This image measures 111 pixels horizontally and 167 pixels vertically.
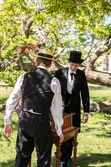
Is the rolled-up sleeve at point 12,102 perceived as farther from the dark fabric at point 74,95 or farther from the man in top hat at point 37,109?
the dark fabric at point 74,95

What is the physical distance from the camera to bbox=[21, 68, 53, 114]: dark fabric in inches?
130

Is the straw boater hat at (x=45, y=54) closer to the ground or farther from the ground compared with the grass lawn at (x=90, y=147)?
farther from the ground

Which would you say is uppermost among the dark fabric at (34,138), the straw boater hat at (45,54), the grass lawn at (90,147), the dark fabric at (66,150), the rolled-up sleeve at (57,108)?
the straw boater hat at (45,54)

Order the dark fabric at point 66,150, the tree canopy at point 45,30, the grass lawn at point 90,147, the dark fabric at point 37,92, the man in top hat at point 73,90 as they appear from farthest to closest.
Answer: the tree canopy at point 45,30 < the grass lawn at point 90,147 < the dark fabric at point 66,150 < the man in top hat at point 73,90 < the dark fabric at point 37,92

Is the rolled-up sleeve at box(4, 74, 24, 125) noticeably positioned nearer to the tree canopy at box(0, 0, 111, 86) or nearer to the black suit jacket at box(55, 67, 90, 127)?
the black suit jacket at box(55, 67, 90, 127)

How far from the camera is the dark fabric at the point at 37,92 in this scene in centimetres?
331

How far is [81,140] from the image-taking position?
22.9 feet

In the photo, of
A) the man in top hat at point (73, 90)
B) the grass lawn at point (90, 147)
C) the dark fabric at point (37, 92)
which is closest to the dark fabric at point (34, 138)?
the dark fabric at point (37, 92)

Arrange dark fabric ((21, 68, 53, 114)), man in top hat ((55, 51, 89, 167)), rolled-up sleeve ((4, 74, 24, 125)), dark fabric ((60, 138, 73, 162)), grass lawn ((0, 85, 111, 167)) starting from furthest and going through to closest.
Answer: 1. grass lawn ((0, 85, 111, 167))
2. dark fabric ((60, 138, 73, 162))
3. man in top hat ((55, 51, 89, 167))
4. rolled-up sleeve ((4, 74, 24, 125))
5. dark fabric ((21, 68, 53, 114))

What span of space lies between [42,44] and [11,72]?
6240mm

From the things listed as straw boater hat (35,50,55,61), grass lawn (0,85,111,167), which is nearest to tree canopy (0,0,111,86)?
grass lawn (0,85,111,167)

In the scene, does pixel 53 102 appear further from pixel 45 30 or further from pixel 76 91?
pixel 45 30

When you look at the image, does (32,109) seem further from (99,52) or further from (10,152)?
(99,52)

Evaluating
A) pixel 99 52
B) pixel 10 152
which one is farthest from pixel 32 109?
pixel 99 52
